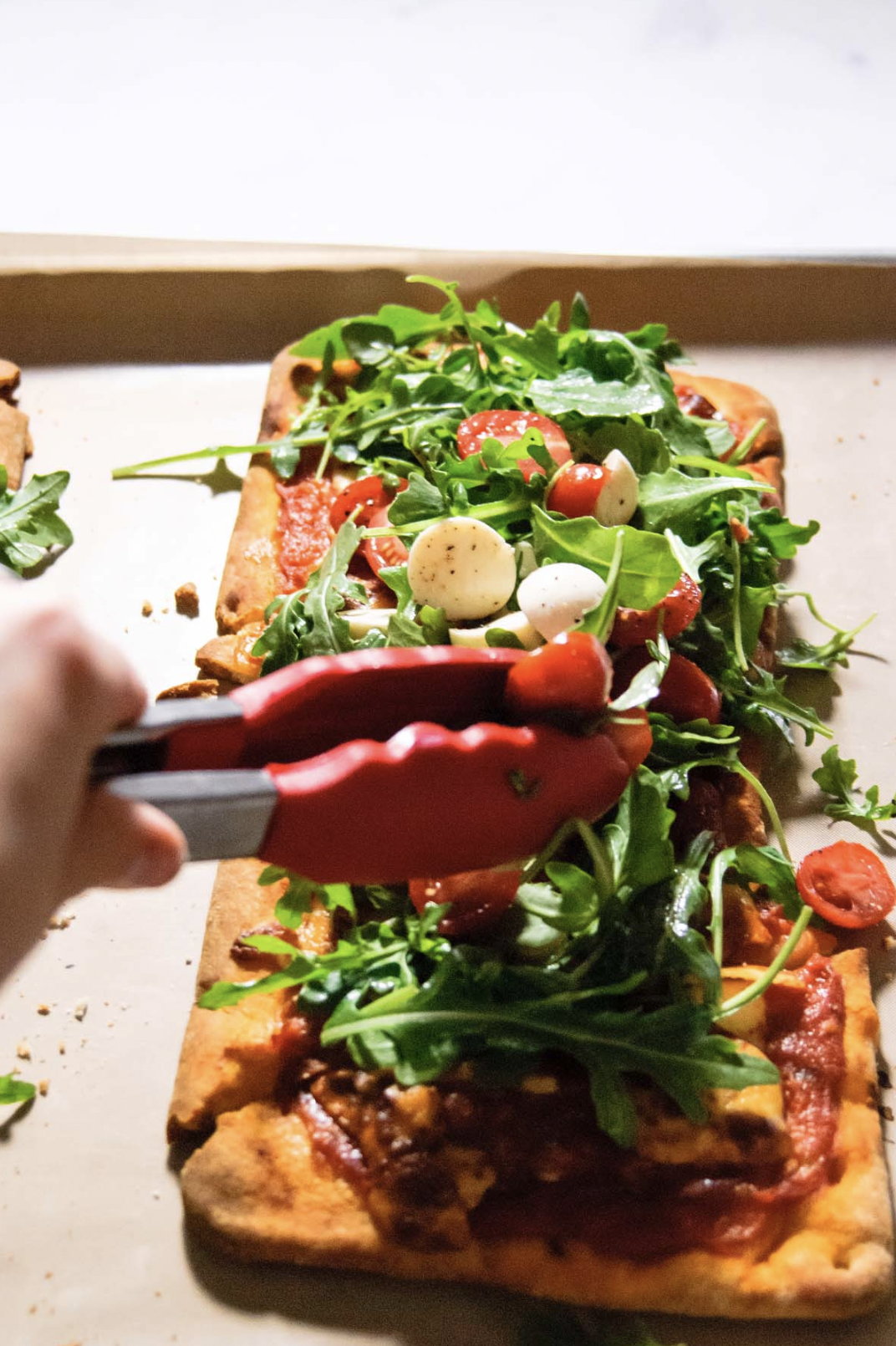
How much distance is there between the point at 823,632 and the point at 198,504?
4.70 feet

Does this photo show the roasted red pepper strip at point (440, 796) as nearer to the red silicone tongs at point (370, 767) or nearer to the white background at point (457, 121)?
the red silicone tongs at point (370, 767)

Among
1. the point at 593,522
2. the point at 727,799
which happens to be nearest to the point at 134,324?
the point at 593,522

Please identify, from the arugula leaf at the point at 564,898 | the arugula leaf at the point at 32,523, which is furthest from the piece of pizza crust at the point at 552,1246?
the arugula leaf at the point at 32,523

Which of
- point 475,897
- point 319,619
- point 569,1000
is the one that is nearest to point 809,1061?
point 569,1000

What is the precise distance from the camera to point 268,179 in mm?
3721

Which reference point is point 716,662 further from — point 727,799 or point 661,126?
point 661,126

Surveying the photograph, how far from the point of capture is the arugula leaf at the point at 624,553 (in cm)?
182

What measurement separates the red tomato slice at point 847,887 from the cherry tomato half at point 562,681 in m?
0.74

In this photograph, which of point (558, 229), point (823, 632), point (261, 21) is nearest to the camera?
point (823, 632)

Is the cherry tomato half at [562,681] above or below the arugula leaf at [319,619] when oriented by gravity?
above

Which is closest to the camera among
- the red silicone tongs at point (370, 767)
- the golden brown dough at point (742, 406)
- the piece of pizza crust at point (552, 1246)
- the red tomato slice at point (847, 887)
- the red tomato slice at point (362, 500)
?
the red silicone tongs at point (370, 767)

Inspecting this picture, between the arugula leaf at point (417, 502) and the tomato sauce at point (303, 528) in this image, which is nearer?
the arugula leaf at point (417, 502)

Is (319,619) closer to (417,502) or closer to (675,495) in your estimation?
(417,502)

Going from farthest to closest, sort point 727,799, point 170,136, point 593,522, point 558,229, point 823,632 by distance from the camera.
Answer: point 170,136 → point 558,229 → point 823,632 → point 727,799 → point 593,522
